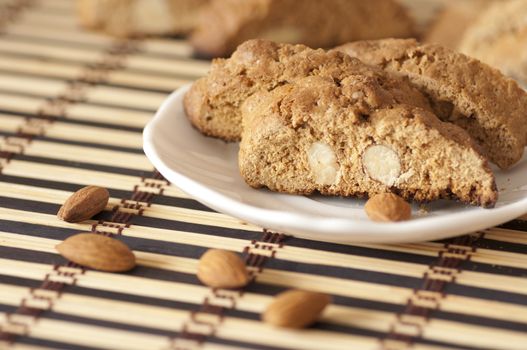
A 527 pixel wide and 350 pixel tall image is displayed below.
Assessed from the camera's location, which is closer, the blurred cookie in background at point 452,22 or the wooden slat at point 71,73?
the wooden slat at point 71,73

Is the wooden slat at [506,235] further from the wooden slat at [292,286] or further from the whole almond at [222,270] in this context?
the whole almond at [222,270]

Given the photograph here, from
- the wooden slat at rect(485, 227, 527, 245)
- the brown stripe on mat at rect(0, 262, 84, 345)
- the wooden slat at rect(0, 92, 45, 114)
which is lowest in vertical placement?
the brown stripe on mat at rect(0, 262, 84, 345)

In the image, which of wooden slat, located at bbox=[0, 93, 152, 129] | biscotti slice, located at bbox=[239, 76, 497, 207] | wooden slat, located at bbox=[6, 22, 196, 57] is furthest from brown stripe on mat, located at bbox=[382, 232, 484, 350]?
wooden slat, located at bbox=[6, 22, 196, 57]

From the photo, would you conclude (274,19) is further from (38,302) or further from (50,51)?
(38,302)

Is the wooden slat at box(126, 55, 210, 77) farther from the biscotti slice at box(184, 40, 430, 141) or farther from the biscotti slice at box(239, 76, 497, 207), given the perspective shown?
the biscotti slice at box(239, 76, 497, 207)

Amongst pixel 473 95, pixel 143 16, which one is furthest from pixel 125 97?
pixel 473 95

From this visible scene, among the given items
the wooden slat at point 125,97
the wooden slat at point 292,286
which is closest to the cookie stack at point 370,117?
the wooden slat at point 292,286
